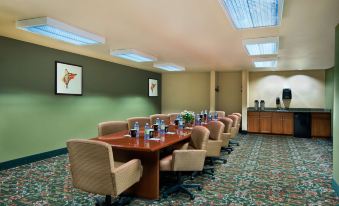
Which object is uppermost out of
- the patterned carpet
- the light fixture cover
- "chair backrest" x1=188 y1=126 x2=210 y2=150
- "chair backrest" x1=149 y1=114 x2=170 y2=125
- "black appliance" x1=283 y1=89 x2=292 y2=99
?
the light fixture cover

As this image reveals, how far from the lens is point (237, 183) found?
147 inches

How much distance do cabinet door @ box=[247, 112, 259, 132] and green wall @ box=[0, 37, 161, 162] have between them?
4.86 metres

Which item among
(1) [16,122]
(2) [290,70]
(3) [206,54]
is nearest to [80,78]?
(1) [16,122]

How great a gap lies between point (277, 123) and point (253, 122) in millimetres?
810

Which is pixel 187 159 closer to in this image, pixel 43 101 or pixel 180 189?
pixel 180 189

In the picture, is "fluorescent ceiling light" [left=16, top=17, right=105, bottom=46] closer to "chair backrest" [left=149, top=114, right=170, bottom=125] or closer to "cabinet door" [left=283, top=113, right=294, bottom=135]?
"chair backrest" [left=149, top=114, right=170, bottom=125]

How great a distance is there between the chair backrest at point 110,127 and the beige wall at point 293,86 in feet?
21.5

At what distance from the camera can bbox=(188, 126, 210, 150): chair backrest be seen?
338 centimetres

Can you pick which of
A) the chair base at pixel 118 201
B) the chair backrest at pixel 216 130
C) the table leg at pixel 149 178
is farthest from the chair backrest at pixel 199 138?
the chair base at pixel 118 201

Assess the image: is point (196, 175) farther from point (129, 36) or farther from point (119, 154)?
point (129, 36)

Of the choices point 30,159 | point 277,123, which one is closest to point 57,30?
point 30,159

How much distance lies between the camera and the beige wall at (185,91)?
998cm

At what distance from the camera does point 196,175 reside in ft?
13.4

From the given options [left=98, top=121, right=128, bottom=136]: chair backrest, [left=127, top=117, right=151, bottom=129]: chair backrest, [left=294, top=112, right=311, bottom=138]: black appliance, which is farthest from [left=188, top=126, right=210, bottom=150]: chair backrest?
[left=294, top=112, right=311, bottom=138]: black appliance
